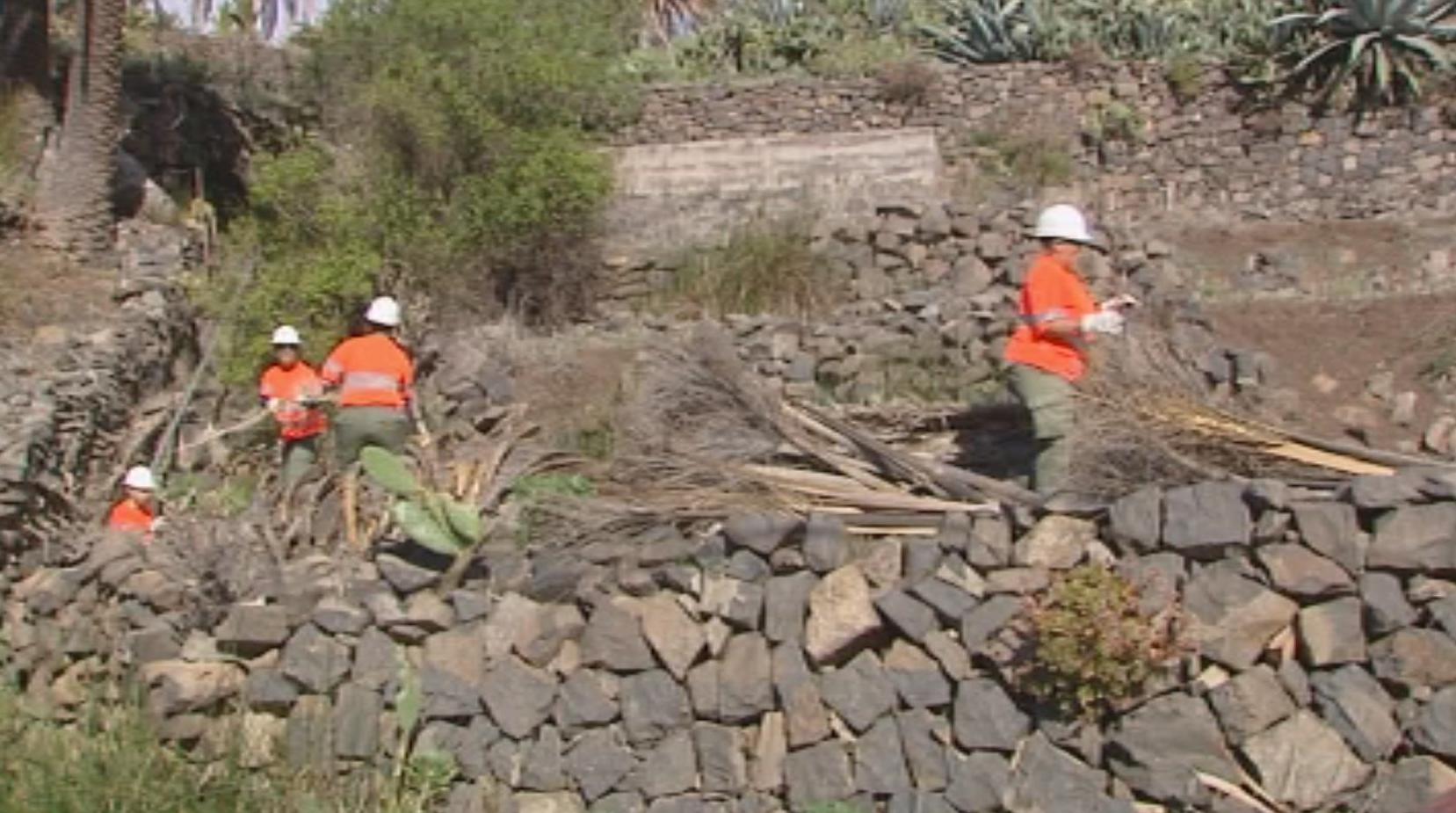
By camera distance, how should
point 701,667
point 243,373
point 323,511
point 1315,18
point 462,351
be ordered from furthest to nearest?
1. point 1315,18
2. point 243,373
3. point 462,351
4. point 323,511
5. point 701,667

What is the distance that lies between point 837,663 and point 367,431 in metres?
4.05

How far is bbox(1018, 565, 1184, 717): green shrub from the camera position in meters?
6.96

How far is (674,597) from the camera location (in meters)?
8.04

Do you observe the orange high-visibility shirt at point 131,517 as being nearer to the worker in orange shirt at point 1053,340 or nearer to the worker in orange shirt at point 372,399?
the worker in orange shirt at point 372,399

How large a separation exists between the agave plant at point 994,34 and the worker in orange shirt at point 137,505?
13.7 m

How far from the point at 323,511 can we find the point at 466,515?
6.19 feet

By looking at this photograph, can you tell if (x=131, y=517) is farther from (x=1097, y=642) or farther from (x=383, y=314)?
(x=1097, y=642)

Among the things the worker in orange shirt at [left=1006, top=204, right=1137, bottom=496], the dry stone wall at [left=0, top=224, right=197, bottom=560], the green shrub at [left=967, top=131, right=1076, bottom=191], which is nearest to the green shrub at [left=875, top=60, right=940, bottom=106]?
the green shrub at [left=967, top=131, right=1076, bottom=191]

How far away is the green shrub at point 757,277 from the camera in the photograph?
1515 centimetres

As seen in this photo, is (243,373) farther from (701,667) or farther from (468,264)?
(701,667)

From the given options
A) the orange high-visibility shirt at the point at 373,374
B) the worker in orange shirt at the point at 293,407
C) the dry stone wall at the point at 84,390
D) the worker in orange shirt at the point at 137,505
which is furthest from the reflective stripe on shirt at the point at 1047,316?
the dry stone wall at the point at 84,390

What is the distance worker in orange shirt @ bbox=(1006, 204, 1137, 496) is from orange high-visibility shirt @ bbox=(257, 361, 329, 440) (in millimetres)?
4875

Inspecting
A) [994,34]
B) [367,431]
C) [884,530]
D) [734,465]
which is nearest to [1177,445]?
[884,530]

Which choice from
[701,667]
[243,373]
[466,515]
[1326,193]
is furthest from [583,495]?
[1326,193]
